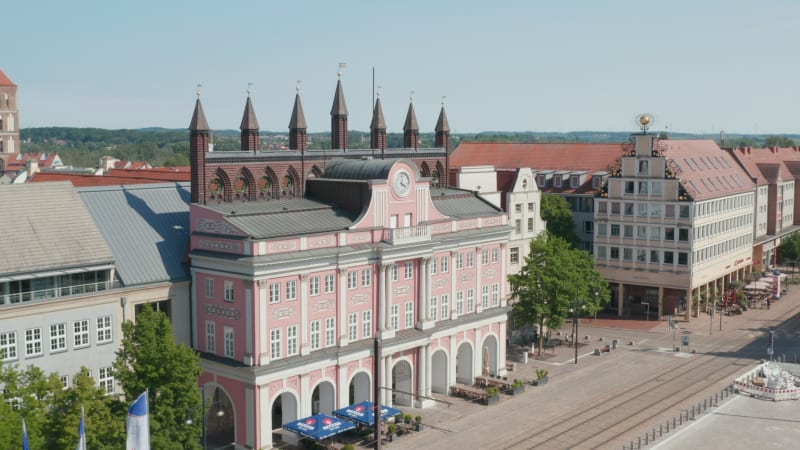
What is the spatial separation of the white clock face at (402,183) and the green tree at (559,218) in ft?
133

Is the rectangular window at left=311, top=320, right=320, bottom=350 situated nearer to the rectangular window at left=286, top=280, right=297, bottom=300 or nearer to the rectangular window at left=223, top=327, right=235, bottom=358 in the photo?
the rectangular window at left=286, top=280, right=297, bottom=300

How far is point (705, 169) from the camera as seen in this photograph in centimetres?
10912

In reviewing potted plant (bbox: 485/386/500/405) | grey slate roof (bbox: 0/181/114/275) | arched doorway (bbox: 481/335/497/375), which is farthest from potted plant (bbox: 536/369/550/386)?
grey slate roof (bbox: 0/181/114/275)

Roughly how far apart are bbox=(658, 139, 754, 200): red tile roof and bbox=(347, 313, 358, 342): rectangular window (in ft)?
163

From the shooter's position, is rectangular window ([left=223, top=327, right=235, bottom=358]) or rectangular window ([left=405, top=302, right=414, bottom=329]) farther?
rectangular window ([left=405, top=302, right=414, bottom=329])

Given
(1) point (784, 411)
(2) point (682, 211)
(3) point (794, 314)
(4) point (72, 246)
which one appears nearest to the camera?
(4) point (72, 246)

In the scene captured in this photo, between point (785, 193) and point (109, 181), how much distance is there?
103237 mm

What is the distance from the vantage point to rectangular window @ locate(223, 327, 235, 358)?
59.6 meters

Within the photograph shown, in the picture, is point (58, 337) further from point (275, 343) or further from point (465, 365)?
point (465, 365)

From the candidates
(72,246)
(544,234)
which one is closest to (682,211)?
(544,234)

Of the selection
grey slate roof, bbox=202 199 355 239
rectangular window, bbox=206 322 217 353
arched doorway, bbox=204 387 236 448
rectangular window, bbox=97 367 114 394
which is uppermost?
grey slate roof, bbox=202 199 355 239

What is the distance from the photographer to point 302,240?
2394 inches

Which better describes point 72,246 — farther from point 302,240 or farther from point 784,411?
point 784,411

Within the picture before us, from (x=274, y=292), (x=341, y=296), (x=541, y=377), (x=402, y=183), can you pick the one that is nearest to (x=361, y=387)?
(x=341, y=296)
